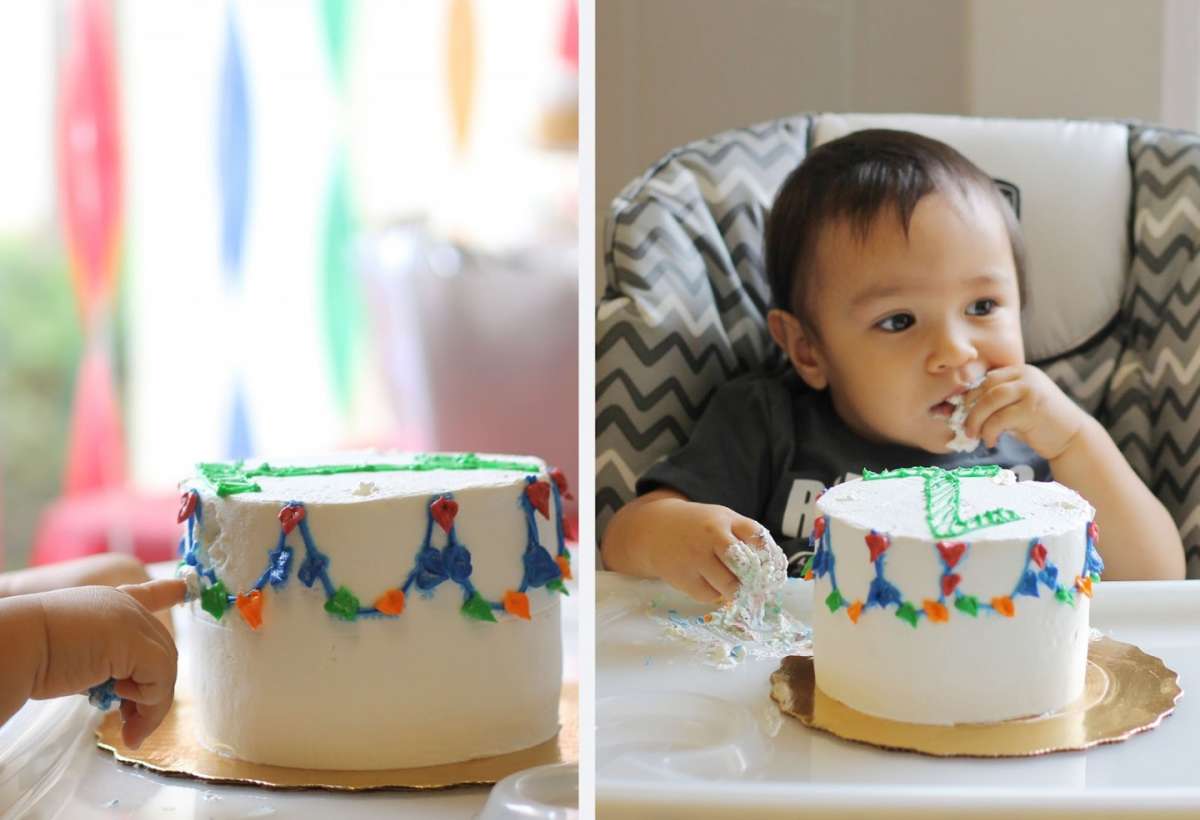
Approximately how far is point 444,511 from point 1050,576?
25cm

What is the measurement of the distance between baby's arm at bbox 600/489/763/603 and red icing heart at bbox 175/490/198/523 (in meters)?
0.18

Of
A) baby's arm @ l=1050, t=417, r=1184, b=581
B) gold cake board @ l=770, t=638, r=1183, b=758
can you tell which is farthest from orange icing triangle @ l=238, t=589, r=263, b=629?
baby's arm @ l=1050, t=417, r=1184, b=581

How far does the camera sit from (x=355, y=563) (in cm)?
46

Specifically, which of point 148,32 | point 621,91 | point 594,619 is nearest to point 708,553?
point 594,619

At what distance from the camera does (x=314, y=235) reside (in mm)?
926

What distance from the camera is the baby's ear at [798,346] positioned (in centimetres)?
46

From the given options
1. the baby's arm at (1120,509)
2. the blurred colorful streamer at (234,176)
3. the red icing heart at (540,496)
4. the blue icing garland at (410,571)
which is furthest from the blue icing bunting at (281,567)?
the blurred colorful streamer at (234,176)

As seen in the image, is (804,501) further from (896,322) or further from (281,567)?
(281,567)

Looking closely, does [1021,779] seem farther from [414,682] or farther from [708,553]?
[414,682]

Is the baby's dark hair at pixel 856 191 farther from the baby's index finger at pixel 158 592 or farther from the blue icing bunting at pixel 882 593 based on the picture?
the baby's index finger at pixel 158 592

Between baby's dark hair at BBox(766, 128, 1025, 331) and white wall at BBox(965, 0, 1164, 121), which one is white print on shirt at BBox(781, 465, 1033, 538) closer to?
baby's dark hair at BBox(766, 128, 1025, 331)

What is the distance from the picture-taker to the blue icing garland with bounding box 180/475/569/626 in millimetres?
453

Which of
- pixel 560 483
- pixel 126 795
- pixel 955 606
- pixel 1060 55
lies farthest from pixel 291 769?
pixel 1060 55

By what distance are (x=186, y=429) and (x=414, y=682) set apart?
497mm
